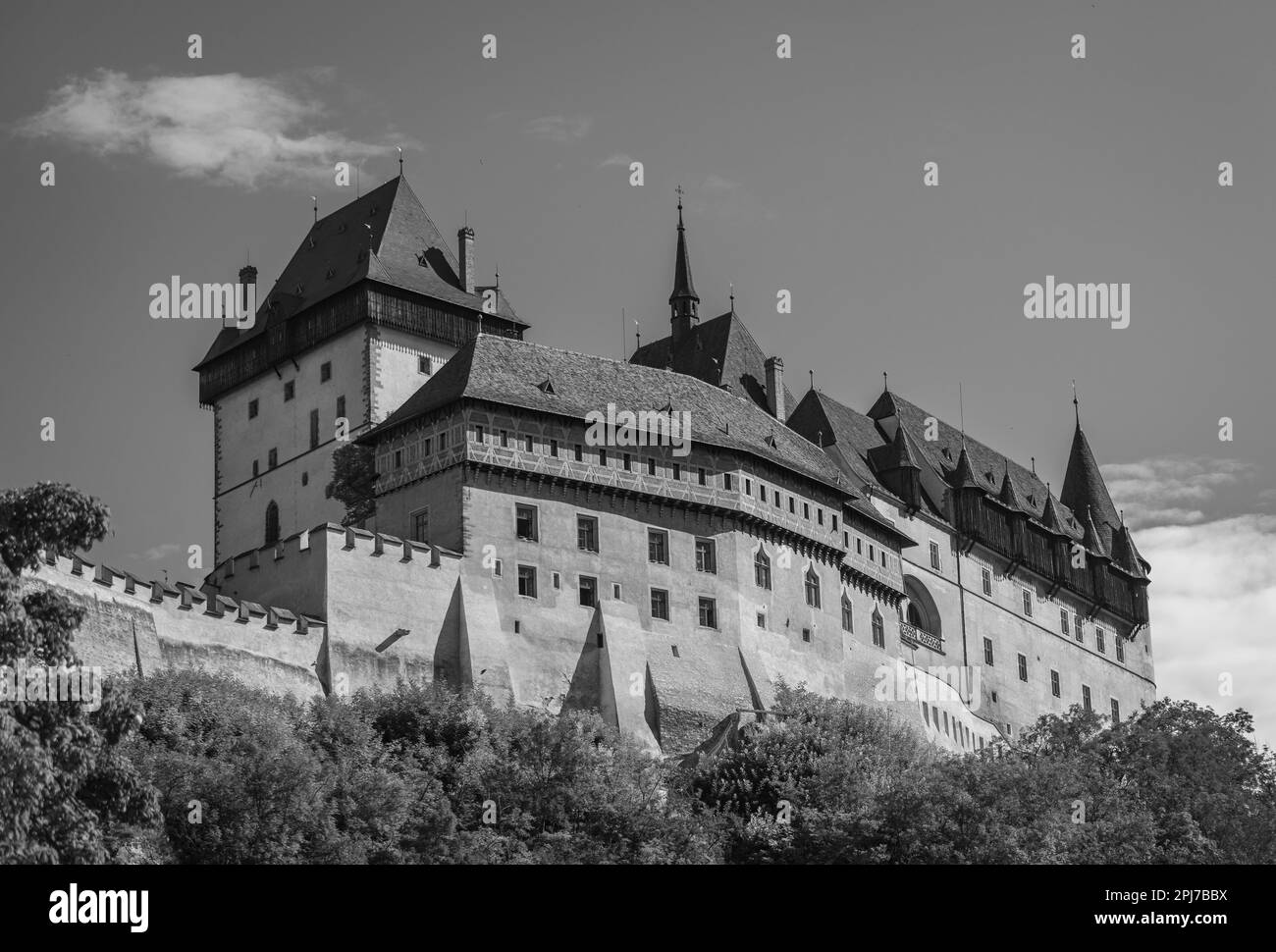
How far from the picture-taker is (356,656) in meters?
61.4

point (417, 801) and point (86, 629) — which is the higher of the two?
point (86, 629)

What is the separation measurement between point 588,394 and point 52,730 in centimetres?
4227

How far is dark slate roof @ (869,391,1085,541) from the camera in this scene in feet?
314

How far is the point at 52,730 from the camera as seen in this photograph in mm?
29938

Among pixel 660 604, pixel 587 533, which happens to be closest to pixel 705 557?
pixel 660 604

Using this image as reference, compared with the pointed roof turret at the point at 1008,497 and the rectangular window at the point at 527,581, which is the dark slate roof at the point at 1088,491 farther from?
the rectangular window at the point at 527,581

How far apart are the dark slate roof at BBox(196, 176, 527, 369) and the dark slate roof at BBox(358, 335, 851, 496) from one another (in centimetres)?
739

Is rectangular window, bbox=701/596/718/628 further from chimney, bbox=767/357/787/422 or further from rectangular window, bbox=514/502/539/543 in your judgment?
chimney, bbox=767/357/787/422

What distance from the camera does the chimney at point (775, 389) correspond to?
8569cm

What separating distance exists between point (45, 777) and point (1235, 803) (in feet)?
180

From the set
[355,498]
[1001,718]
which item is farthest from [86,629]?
[1001,718]

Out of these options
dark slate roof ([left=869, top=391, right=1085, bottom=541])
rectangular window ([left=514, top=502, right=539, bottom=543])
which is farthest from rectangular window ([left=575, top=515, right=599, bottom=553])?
dark slate roof ([left=869, top=391, right=1085, bottom=541])
